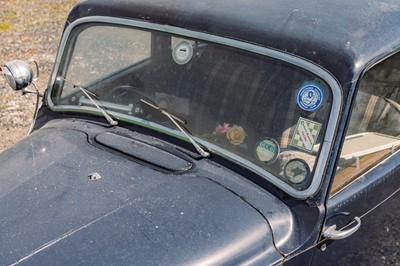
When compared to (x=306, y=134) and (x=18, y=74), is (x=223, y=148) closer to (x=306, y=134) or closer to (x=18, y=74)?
(x=306, y=134)

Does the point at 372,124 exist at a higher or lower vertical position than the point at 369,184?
higher

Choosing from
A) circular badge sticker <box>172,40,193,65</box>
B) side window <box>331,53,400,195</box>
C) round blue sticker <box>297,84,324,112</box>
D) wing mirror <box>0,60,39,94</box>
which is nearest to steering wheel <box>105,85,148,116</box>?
circular badge sticker <box>172,40,193,65</box>

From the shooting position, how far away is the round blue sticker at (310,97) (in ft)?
8.25

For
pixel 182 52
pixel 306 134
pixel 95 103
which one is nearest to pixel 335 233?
pixel 306 134

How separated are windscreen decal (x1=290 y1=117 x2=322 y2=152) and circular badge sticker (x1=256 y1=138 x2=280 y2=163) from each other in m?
0.09

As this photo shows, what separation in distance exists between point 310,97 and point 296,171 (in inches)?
12.7

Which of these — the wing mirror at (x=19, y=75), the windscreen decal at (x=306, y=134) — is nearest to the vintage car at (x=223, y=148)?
the windscreen decal at (x=306, y=134)

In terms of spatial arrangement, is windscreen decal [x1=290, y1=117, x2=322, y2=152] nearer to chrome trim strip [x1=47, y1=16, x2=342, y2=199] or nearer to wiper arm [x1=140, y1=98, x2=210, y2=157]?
chrome trim strip [x1=47, y1=16, x2=342, y2=199]

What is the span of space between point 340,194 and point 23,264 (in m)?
1.34

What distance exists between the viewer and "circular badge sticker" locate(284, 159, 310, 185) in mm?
2526

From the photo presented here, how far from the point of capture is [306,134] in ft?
8.36

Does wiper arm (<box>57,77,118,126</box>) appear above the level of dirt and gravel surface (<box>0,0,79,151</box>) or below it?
above

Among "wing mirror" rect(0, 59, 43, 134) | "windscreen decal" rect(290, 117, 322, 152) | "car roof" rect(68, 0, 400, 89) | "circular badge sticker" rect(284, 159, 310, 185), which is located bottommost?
Result: "wing mirror" rect(0, 59, 43, 134)

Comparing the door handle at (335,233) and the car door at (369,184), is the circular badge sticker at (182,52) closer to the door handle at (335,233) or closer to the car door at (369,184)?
Result: the car door at (369,184)
